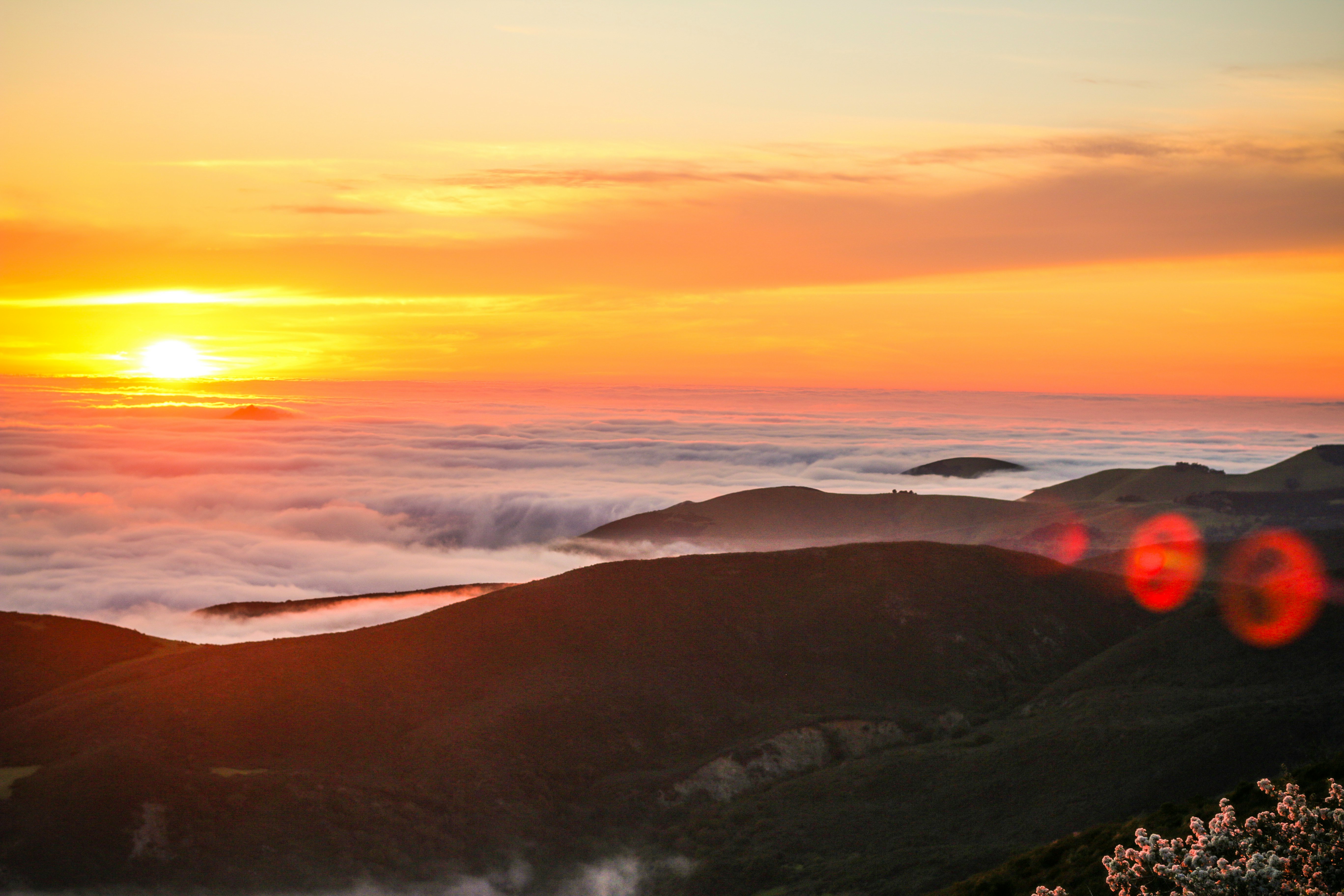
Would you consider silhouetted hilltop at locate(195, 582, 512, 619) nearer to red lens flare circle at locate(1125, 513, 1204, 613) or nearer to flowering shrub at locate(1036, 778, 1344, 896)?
red lens flare circle at locate(1125, 513, 1204, 613)

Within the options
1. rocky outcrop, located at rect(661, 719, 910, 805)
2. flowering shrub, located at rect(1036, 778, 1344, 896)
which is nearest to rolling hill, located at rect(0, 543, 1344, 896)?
rocky outcrop, located at rect(661, 719, 910, 805)

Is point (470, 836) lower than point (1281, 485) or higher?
lower

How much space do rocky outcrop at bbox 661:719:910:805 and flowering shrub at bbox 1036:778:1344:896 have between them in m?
39.2

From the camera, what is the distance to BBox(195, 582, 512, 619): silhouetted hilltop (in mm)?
148375

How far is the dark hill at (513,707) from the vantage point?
47.9 metres

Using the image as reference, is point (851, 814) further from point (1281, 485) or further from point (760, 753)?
point (1281, 485)

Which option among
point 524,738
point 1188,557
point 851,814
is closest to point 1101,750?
point 851,814

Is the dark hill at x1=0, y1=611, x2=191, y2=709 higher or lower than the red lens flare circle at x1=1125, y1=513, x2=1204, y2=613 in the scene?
lower

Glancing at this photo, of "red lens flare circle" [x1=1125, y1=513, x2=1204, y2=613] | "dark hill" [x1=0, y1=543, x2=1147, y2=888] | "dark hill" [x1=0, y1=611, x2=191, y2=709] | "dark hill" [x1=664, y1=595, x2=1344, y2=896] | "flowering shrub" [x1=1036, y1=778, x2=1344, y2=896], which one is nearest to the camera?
"flowering shrub" [x1=1036, y1=778, x2=1344, y2=896]

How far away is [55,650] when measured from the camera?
84.2 metres

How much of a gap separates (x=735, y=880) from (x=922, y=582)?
1524 inches

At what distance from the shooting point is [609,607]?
74812mm

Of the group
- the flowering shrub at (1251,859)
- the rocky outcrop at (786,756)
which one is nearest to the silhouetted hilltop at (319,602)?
the rocky outcrop at (786,756)

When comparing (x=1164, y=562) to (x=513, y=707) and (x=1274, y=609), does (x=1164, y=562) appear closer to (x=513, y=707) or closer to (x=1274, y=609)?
(x=1274, y=609)
